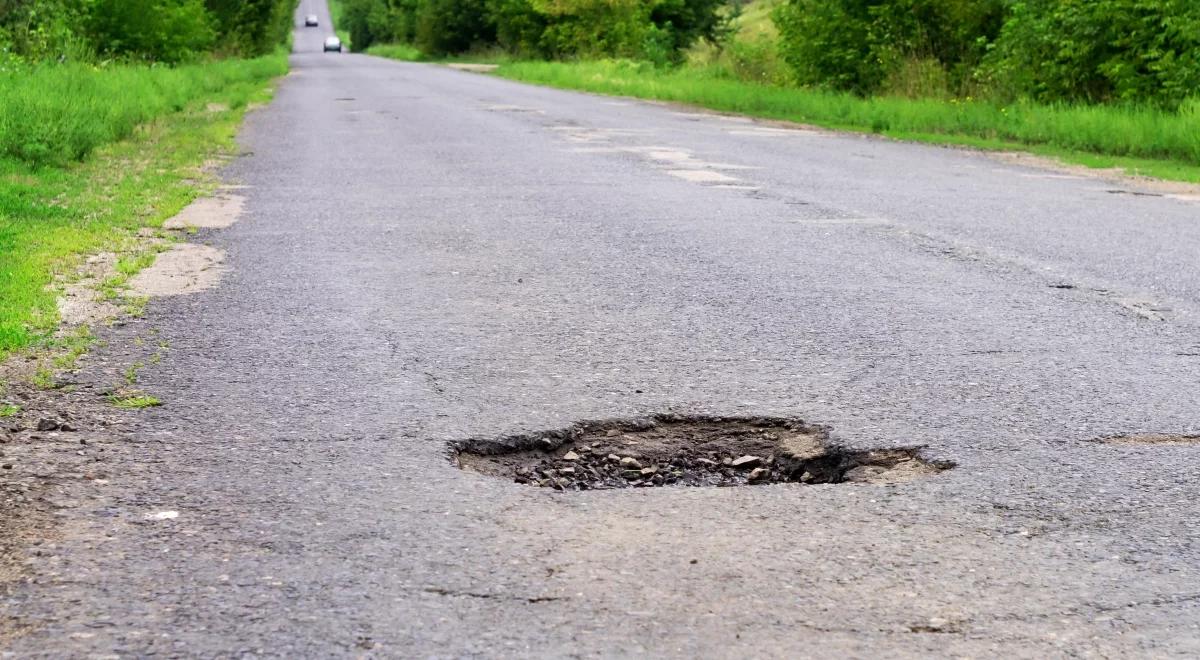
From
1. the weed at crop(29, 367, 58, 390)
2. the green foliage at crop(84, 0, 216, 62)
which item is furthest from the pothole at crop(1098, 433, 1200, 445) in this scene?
the green foliage at crop(84, 0, 216, 62)

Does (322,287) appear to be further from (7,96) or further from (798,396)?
(7,96)

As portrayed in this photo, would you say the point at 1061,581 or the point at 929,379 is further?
the point at 929,379

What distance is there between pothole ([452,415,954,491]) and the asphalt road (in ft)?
0.38

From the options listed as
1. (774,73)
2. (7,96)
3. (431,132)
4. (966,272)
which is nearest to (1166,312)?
(966,272)

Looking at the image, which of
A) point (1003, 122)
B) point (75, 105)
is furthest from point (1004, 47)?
point (75, 105)

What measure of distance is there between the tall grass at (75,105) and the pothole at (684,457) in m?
9.51

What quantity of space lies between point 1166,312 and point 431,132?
1348cm

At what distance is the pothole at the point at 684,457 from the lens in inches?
168

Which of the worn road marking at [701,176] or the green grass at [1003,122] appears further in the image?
the green grass at [1003,122]

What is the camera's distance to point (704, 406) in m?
4.98

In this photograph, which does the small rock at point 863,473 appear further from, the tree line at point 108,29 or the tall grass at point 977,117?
the tree line at point 108,29

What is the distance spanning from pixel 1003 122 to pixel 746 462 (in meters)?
16.0

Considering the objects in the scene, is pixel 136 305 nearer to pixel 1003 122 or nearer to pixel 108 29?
pixel 1003 122

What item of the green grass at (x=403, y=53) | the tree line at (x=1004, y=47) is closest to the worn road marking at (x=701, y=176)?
the tree line at (x=1004, y=47)
